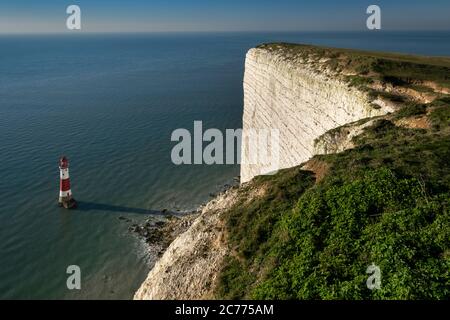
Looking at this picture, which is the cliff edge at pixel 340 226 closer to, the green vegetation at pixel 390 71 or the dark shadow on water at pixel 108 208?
the green vegetation at pixel 390 71

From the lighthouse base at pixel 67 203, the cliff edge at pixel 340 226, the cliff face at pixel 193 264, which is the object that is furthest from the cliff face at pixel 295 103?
the lighthouse base at pixel 67 203

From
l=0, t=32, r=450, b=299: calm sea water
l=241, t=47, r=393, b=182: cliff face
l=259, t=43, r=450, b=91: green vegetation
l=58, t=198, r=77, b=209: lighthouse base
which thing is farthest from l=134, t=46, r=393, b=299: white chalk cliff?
l=58, t=198, r=77, b=209: lighthouse base

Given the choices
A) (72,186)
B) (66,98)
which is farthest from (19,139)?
(66,98)

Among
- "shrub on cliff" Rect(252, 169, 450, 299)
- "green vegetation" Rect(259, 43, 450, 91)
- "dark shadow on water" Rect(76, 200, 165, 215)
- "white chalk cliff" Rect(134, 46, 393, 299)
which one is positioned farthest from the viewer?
"dark shadow on water" Rect(76, 200, 165, 215)

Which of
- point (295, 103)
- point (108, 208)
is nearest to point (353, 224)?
point (295, 103)

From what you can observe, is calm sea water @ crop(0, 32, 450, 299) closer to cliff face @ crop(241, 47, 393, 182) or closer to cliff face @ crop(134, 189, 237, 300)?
cliff face @ crop(241, 47, 393, 182)
